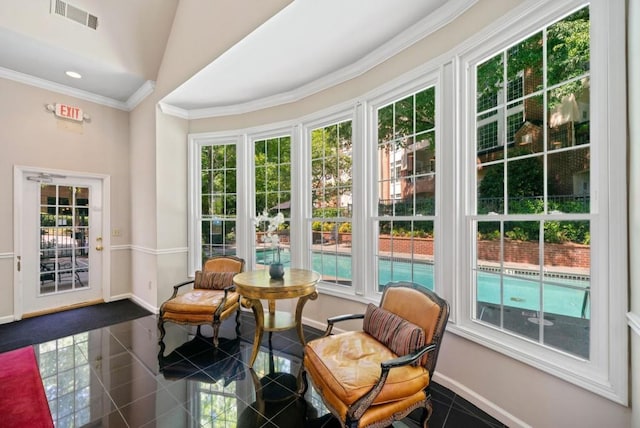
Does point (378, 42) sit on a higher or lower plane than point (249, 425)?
higher

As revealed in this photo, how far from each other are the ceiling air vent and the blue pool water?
451 cm

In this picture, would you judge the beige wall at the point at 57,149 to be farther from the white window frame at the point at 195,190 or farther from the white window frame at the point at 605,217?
the white window frame at the point at 605,217

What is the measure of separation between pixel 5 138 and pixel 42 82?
3.05ft

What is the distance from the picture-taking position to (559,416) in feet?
5.29

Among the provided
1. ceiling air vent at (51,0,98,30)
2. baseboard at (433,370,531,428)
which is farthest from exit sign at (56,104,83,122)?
baseboard at (433,370,531,428)

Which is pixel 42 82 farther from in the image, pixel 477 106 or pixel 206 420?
pixel 477 106

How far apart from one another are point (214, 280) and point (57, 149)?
3.14m

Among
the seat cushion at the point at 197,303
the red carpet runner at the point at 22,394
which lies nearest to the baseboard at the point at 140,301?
the seat cushion at the point at 197,303

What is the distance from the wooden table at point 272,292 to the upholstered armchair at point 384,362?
51cm

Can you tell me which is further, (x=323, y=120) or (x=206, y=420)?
(x=323, y=120)

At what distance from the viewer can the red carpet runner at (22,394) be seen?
1.84m

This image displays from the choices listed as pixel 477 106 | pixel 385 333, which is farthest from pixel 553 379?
pixel 477 106

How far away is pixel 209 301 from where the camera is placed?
122 inches

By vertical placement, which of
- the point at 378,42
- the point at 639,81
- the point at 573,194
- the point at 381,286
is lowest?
the point at 381,286
